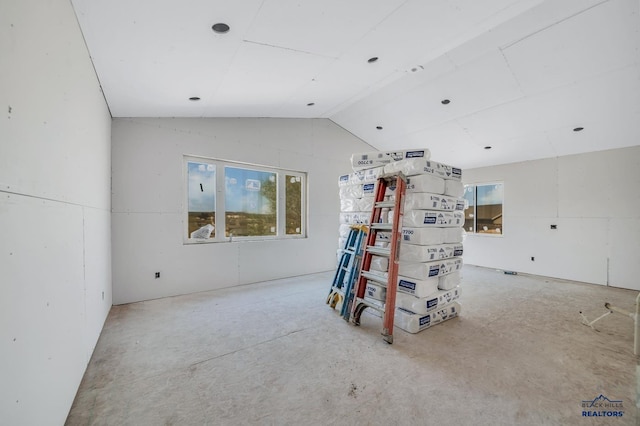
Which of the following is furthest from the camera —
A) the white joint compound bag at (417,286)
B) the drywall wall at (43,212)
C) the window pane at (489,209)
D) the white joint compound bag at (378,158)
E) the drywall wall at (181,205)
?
the window pane at (489,209)

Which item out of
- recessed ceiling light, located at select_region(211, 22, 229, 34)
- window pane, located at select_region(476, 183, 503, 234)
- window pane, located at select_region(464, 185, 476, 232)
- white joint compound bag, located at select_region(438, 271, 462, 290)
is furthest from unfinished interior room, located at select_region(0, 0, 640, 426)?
window pane, located at select_region(464, 185, 476, 232)

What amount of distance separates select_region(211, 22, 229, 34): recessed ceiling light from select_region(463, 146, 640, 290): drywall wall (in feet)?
21.3

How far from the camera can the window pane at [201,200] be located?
14.4ft

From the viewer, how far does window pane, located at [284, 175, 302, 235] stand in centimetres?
546

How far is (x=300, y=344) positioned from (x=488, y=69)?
412 cm

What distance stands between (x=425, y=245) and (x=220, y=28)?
284cm

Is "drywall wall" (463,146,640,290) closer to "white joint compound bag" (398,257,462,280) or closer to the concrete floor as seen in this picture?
the concrete floor

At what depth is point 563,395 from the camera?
1.92 m

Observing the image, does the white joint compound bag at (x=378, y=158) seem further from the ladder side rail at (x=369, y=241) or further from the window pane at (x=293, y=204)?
the window pane at (x=293, y=204)

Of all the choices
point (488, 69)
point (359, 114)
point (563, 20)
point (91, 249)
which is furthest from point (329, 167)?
point (91, 249)

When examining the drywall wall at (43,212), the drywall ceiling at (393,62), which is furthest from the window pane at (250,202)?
the drywall wall at (43,212)

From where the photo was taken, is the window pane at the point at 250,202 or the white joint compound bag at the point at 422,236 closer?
the white joint compound bag at the point at 422,236

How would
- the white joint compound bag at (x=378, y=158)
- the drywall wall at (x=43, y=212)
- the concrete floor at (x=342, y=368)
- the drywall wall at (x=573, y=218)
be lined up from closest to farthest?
the drywall wall at (x=43, y=212) < the concrete floor at (x=342, y=368) < the white joint compound bag at (x=378, y=158) < the drywall wall at (x=573, y=218)

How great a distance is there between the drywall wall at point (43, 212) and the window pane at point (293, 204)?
3415 mm
